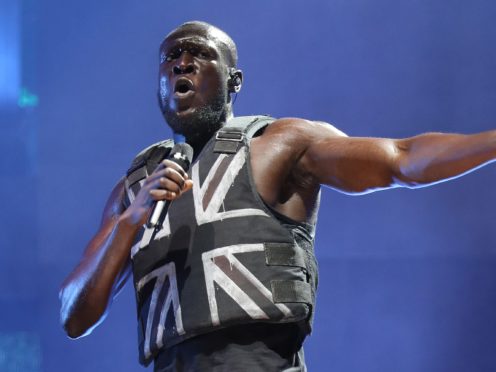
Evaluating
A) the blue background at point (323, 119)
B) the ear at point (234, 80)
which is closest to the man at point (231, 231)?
the ear at point (234, 80)

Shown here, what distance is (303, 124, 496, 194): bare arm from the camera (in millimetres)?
1769

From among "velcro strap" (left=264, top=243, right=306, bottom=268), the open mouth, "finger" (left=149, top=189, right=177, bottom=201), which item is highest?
the open mouth

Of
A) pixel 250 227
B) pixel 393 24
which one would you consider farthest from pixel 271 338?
pixel 393 24

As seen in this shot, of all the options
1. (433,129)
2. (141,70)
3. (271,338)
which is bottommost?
(271,338)

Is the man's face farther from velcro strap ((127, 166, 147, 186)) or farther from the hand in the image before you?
the hand

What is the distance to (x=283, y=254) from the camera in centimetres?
200

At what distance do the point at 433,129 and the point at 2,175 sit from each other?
1.87 metres

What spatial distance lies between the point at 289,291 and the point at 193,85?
65cm

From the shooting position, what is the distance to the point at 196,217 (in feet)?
6.75

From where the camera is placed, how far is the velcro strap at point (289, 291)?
6.36ft

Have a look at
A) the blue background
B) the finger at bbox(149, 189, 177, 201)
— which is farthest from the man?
the blue background

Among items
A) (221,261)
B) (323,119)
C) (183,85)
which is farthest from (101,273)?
(323,119)

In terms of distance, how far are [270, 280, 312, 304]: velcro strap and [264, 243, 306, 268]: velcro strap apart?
0.16 ft

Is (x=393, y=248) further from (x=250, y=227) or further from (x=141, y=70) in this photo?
(x=250, y=227)
